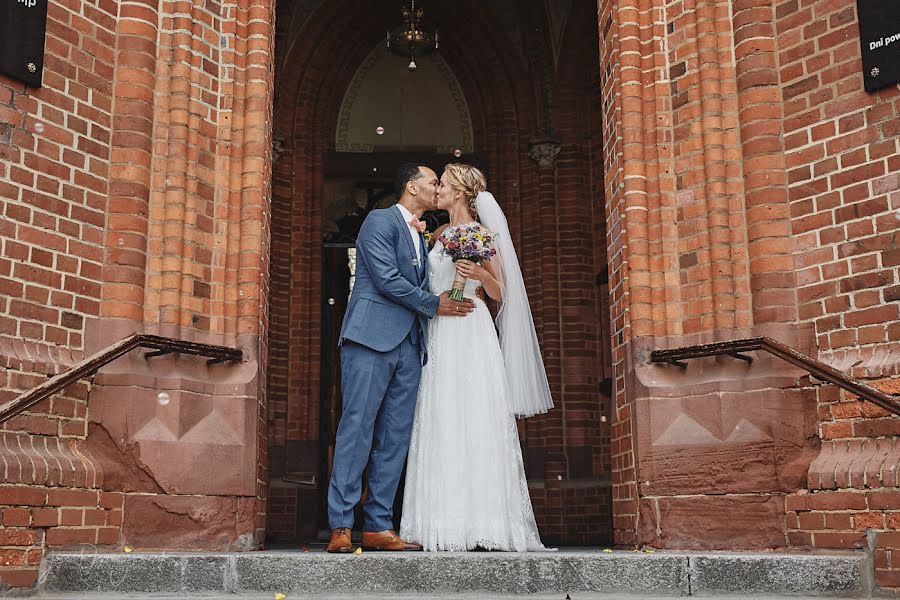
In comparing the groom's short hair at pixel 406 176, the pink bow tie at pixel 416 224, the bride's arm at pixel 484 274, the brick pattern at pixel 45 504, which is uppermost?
the groom's short hair at pixel 406 176

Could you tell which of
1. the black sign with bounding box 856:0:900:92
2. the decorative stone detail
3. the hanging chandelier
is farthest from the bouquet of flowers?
the hanging chandelier

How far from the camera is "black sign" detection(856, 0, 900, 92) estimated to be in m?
5.46

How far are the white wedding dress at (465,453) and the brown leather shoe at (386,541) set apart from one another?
0.41 feet

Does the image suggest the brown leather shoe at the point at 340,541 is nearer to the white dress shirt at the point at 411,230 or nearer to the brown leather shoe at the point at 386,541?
the brown leather shoe at the point at 386,541

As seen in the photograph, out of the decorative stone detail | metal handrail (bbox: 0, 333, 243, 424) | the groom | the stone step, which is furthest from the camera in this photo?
the decorative stone detail

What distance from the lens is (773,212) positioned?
581cm

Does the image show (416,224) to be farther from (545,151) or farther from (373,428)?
(545,151)

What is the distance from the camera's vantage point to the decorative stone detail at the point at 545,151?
11.5 meters

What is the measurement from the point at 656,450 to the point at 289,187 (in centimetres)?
663

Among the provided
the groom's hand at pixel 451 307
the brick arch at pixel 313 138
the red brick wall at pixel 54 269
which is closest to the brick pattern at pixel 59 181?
the red brick wall at pixel 54 269

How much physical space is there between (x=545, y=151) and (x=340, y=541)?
7.07 m

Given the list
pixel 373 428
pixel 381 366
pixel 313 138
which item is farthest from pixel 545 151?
pixel 373 428

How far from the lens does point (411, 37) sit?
11.3m

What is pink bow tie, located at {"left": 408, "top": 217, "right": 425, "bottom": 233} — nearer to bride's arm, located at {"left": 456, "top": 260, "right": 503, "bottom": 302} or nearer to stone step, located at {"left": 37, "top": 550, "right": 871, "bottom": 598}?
bride's arm, located at {"left": 456, "top": 260, "right": 503, "bottom": 302}
